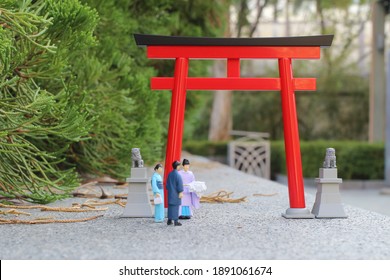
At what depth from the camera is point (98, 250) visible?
139 inches

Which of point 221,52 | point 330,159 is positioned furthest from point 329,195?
point 221,52

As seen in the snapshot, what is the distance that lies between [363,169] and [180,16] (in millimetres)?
5685

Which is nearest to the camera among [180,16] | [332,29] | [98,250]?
[98,250]

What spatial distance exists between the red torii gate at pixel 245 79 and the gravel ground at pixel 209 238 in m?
0.46

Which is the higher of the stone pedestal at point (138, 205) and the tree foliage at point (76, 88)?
the tree foliage at point (76, 88)

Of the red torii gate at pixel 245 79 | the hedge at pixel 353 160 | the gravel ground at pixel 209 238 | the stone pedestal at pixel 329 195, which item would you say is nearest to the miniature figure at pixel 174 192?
the gravel ground at pixel 209 238

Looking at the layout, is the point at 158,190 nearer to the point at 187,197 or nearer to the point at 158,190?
the point at 158,190

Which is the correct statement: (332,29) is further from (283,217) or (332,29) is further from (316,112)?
(283,217)

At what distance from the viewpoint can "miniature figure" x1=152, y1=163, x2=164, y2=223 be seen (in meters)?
4.47

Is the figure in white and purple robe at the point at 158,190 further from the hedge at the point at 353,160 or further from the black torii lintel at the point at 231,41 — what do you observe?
the hedge at the point at 353,160

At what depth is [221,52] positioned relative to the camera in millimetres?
4820

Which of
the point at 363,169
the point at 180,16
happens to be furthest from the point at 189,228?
the point at 363,169

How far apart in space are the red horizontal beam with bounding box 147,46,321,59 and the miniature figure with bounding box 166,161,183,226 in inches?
37.0

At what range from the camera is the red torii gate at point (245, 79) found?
4777 mm
